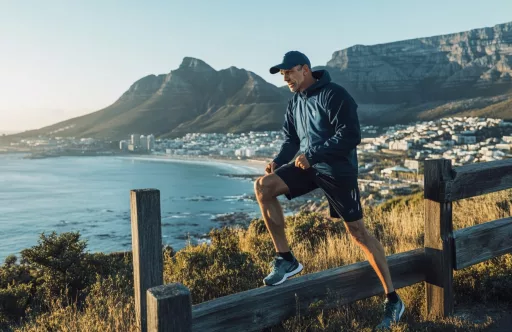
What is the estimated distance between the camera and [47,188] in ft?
208

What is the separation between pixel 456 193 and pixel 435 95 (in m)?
159

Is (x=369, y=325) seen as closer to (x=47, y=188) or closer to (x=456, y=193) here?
(x=456, y=193)

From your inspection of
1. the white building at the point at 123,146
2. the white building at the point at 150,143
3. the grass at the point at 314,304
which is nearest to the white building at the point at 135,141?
the white building at the point at 123,146

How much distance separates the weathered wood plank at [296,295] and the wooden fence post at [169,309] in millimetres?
368

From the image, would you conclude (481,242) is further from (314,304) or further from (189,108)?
(189,108)

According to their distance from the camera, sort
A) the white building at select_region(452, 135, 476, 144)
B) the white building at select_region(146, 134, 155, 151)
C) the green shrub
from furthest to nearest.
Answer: the white building at select_region(146, 134, 155, 151) → the white building at select_region(452, 135, 476, 144) → the green shrub

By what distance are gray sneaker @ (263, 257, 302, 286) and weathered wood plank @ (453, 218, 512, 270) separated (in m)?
1.27

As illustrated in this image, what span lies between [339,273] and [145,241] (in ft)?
4.42

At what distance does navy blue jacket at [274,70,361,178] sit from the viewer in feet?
9.25

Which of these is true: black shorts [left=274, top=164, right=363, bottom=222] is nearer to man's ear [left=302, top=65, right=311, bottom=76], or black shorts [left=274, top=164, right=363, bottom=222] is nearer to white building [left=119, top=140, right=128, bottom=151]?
man's ear [left=302, top=65, right=311, bottom=76]

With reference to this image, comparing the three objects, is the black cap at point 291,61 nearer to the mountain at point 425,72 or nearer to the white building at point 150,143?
the mountain at point 425,72

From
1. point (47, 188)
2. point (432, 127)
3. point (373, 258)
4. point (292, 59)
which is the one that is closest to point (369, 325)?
point (373, 258)

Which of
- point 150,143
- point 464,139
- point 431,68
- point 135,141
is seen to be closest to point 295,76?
point 464,139

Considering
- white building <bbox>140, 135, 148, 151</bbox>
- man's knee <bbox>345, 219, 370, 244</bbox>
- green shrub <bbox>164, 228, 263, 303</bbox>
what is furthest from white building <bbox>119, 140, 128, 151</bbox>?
man's knee <bbox>345, 219, 370, 244</bbox>
